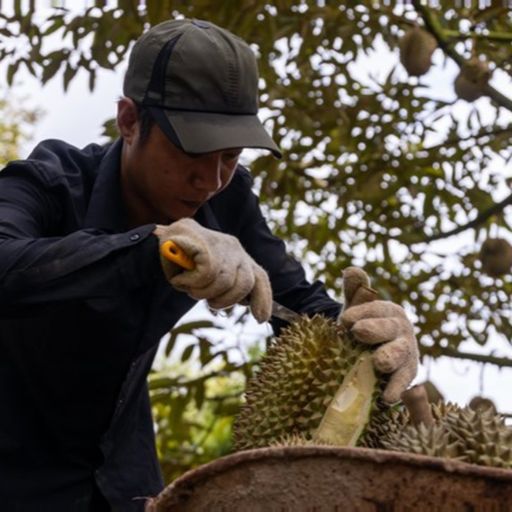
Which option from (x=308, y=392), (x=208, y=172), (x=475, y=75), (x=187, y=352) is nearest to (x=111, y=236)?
(x=208, y=172)

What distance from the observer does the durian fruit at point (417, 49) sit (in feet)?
12.5

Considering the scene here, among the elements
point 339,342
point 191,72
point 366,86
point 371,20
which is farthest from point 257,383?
point 366,86

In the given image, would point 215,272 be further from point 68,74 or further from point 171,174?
point 68,74

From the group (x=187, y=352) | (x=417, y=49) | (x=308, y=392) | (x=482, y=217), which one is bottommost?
(x=187, y=352)

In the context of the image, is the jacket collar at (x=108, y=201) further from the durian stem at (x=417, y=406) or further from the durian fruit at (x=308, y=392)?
the durian stem at (x=417, y=406)

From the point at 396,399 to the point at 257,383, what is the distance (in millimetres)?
284

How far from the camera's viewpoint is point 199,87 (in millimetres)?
2383

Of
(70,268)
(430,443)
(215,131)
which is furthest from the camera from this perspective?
(215,131)

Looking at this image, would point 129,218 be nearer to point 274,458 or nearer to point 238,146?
point 238,146

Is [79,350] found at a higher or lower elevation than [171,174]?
lower

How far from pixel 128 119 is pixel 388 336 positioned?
870 mm

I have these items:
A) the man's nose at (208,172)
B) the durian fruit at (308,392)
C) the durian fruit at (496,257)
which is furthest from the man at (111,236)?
the durian fruit at (496,257)

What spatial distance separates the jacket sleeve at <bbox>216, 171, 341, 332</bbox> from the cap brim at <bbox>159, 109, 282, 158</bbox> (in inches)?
17.0

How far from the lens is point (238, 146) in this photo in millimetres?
2287
